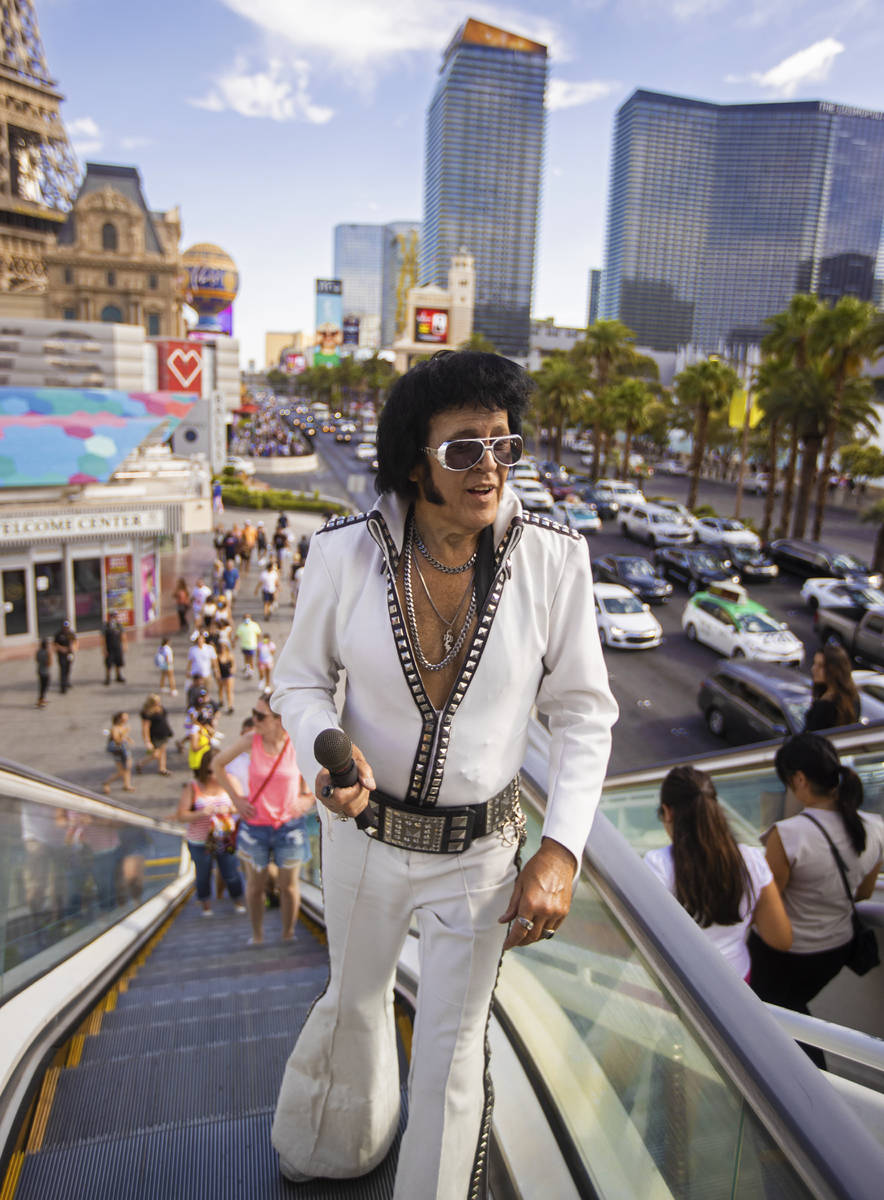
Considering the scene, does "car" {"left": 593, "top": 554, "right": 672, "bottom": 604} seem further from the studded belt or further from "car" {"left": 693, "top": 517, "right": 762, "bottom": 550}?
the studded belt

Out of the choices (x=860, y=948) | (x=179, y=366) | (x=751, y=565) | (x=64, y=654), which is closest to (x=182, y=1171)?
(x=860, y=948)

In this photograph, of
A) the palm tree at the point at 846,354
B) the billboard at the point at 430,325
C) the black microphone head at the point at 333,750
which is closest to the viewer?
the black microphone head at the point at 333,750

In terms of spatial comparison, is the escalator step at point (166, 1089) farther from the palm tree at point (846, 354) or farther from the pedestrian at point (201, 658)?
the palm tree at point (846, 354)

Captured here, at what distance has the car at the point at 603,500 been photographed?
40.1 m

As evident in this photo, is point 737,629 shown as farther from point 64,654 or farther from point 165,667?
point 64,654

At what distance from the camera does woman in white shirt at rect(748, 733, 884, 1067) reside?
Answer: 299cm

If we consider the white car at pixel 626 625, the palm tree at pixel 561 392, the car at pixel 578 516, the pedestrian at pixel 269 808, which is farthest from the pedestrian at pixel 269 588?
the palm tree at pixel 561 392

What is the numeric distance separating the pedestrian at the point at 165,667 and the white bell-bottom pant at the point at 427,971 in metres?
13.7

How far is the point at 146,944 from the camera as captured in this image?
18.3 feet

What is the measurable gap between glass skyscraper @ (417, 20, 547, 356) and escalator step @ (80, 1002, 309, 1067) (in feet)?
513

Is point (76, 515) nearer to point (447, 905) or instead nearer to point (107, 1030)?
point (107, 1030)

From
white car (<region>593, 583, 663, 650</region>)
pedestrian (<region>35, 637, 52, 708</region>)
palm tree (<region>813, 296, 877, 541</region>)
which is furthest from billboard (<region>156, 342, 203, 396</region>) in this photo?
palm tree (<region>813, 296, 877, 541</region>)

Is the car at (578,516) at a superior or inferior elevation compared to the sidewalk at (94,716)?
superior

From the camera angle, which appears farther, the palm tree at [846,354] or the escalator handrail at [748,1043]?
the palm tree at [846,354]
